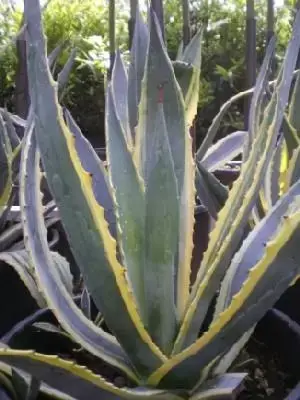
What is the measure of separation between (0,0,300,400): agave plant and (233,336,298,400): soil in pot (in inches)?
2.4

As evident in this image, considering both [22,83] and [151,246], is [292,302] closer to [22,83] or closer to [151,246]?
[151,246]

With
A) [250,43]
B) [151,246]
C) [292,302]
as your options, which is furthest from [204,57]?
[151,246]

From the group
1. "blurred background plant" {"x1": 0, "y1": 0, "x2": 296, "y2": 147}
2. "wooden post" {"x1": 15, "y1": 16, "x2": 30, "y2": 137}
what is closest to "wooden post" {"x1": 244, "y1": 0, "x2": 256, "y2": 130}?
"wooden post" {"x1": 15, "y1": 16, "x2": 30, "y2": 137}

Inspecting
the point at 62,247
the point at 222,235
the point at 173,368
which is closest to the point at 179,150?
the point at 222,235

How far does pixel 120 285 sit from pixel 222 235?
106 mm

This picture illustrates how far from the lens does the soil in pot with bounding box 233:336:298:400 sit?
2.06 feet

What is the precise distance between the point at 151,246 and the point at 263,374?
0.20 meters

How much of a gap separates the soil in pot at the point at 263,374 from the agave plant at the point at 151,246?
2.4 inches

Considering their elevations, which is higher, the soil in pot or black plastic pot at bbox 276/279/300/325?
black plastic pot at bbox 276/279/300/325

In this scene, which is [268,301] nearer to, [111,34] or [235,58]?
[111,34]

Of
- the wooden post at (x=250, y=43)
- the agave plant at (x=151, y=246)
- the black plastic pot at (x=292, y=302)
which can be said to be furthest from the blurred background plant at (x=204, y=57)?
the agave plant at (x=151, y=246)

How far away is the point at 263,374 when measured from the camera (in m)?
0.66

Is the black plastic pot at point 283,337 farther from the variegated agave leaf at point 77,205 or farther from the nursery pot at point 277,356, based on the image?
the variegated agave leaf at point 77,205

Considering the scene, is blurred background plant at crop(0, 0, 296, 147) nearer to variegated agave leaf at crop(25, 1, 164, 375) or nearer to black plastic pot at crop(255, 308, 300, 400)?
black plastic pot at crop(255, 308, 300, 400)
